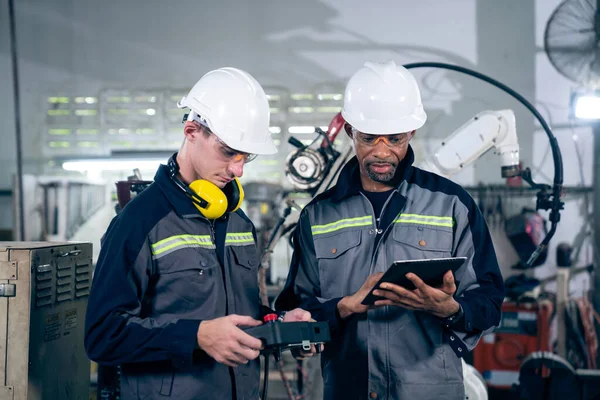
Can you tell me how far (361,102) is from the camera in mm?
2037

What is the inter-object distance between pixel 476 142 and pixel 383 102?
141 cm

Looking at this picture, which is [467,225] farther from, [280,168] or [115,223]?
[280,168]

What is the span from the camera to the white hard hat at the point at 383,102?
1987 millimetres

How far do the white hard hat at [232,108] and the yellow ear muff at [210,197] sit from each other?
127 millimetres

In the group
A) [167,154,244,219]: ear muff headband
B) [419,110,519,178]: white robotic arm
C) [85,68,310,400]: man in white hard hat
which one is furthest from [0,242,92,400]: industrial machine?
Result: [419,110,519,178]: white robotic arm

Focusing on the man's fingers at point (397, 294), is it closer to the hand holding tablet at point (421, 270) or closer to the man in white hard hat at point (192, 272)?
the hand holding tablet at point (421, 270)

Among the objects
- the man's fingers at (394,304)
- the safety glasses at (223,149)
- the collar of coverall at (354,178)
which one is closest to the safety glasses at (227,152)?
the safety glasses at (223,149)

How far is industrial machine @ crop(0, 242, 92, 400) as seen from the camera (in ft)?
6.70

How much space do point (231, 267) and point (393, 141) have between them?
2.24 feet

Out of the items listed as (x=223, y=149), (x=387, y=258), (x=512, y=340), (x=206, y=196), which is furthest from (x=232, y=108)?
(x=512, y=340)

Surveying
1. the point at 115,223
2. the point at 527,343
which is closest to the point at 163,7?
the point at 527,343

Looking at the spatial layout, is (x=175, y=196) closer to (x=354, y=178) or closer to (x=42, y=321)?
(x=354, y=178)

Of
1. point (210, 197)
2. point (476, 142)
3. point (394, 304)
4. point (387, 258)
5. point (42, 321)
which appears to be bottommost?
point (42, 321)

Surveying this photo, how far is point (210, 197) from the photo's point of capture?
162 centimetres
